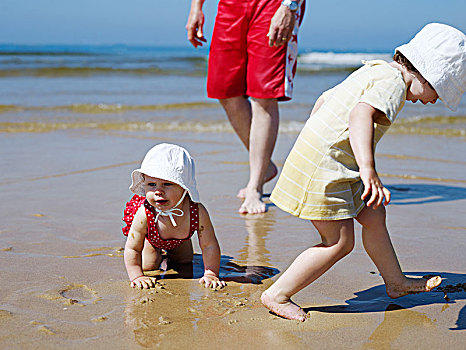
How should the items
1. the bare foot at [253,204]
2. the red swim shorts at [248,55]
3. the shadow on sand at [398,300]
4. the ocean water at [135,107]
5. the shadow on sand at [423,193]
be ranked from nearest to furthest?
the shadow on sand at [398,300] → the bare foot at [253,204] → the red swim shorts at [248,55] → the shadow on sand at [423,193] → the ocean water at [135,107]

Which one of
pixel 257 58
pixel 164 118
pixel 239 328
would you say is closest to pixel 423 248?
pixel 239 328

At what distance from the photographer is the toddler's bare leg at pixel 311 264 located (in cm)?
221

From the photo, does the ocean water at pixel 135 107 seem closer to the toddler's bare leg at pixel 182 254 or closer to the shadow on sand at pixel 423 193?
the shadow on sand at pixel 423 193

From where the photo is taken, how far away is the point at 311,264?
2209mm

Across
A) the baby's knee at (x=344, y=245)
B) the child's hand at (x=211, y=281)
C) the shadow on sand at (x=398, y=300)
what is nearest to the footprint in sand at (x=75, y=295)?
the child's hand at (x=211, y=281)

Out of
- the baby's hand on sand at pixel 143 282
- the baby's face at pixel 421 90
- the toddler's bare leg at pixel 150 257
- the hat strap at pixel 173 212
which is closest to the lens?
the baby's face at pixel 421 90

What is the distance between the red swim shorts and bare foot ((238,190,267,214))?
662mm

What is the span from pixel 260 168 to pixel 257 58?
74cm

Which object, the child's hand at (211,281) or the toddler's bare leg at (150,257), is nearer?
the child's hand at (211,281)

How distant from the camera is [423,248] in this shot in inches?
124

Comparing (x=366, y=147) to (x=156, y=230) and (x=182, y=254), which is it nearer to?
(x=156, y=230)

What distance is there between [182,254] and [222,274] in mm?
257

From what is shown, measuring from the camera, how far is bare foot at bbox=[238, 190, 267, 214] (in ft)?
12.6

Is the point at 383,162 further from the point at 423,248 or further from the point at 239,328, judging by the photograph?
the point at 239,328
